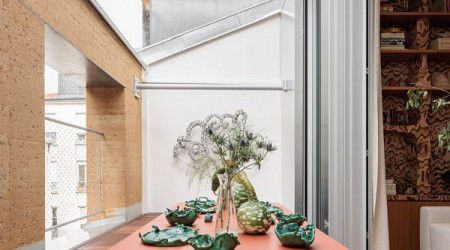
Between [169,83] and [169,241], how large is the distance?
5.53m

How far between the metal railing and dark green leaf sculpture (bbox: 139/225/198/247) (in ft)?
11.6

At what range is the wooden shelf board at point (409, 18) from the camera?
175 inches

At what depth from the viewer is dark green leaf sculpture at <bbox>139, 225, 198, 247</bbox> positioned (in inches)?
65.1

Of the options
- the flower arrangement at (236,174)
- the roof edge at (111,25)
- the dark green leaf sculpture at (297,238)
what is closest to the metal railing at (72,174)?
the roof edge at (111,25)

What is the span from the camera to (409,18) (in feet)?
15.0

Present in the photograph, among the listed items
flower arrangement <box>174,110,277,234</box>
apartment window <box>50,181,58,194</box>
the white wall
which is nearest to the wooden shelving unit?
flower arrangement <box>174,110,277,234</box>

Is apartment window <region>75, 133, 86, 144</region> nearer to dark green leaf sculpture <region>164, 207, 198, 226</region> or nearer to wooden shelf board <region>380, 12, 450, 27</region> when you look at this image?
wooden shelf board <region>380, 12, 450, 27</region>

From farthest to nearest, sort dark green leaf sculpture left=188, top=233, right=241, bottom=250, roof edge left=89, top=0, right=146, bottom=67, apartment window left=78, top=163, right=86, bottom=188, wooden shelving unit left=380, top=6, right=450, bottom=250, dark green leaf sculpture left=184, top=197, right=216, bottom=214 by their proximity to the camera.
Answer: apartment window left=78, top=163, right=86, bottom=188, roof edge left=89, top=0, right=146, bottom=67, wooden shelving unit left=380, top=6, right=450, bottom=250, dark green leaf sculpture left=184, top=197, right=216, bottom=214, dark green leaf sculpture left=188, top=233, right=241, bottom=250

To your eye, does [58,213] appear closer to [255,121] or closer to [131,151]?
[131,151]

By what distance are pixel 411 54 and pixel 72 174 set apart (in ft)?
13.1

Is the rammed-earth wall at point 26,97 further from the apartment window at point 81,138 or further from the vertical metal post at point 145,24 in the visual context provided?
the vertical metal post at point 145,24

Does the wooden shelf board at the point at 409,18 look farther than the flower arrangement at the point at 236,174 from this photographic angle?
Yes

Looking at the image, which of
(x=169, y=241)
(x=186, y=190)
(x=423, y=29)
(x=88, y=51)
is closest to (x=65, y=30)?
(x=88, y=51)

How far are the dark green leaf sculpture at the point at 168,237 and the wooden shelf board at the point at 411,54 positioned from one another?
3237 millimetres
